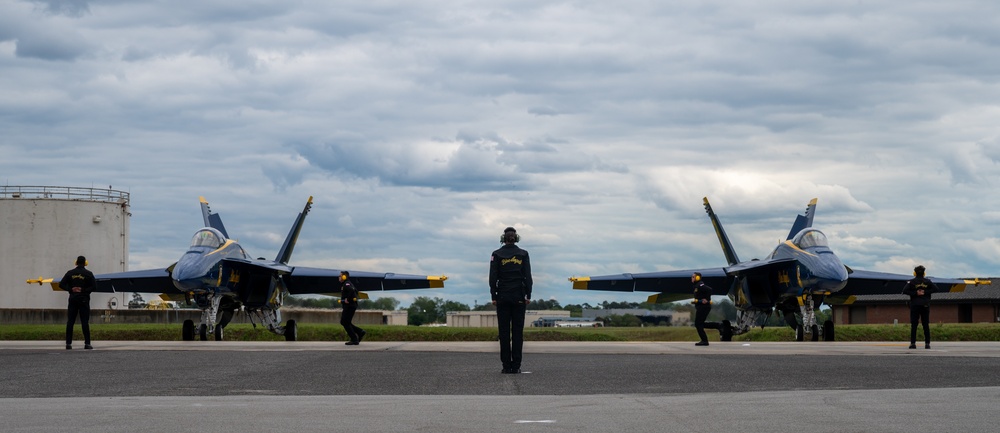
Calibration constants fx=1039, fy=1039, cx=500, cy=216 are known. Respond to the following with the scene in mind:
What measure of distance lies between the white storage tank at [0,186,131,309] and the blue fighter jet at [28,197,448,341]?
2221cm

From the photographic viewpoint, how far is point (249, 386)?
35.4ft

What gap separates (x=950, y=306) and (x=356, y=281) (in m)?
39.9

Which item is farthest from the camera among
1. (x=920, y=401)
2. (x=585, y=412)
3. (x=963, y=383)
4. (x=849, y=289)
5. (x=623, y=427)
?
(x=849, y=289)

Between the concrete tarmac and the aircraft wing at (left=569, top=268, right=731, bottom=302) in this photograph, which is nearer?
the concrete tarmac

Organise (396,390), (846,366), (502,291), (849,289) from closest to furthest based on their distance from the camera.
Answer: (396,390) < (502,291) < (846,366) < (849,289)

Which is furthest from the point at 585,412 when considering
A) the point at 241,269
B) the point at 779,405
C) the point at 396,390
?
the point at 241,269

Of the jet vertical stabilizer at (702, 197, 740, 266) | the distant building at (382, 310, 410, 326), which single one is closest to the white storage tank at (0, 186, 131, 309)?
the distant building at (382, 310, 410, 326)

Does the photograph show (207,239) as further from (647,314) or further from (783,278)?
(647,314)

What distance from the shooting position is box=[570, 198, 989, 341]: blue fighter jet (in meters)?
27.4

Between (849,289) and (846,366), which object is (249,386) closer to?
(846,366)

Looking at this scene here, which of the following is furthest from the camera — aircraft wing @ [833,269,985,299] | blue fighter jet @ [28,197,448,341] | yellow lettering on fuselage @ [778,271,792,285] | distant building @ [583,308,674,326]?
distant building @ [583,308,674,326]

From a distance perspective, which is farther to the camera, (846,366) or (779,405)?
(846,366)

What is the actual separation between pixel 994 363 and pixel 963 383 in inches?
174

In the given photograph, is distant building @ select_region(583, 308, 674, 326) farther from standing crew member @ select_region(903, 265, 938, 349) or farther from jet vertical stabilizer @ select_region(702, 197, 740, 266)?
standing crew member @ select_region(903, 265, 938, 349)
